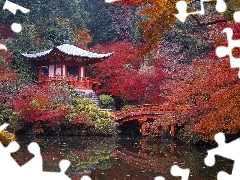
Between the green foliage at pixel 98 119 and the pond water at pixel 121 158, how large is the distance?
56.1 inches

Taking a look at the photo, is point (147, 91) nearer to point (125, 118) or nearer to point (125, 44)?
point (125, 118)

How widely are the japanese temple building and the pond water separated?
7.12 metres

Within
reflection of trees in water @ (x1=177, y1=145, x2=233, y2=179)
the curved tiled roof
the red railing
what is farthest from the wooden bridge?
the curved tiled roof

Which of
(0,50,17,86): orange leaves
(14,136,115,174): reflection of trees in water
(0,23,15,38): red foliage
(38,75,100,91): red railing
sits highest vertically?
(0,23,15,38): red foliage

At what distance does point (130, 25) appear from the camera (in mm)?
30266

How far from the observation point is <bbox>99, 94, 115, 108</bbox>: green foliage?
23.4 m

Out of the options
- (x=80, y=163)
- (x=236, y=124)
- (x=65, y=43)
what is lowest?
(x=80, y=163)

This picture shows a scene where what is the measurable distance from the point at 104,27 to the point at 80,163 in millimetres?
21090

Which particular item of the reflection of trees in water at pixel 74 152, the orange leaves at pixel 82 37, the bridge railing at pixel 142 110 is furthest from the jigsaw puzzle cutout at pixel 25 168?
the orange leaves at pixel 82 37

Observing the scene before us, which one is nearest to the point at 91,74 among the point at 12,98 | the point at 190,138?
the point at 12,98

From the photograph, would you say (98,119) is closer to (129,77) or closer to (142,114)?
(142,114)

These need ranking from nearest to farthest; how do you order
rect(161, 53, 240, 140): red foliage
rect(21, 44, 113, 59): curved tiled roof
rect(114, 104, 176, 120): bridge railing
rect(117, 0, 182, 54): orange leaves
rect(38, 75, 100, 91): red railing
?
rect(117, 0, 182, 54): orange leaves
rect(161, 53, 240, 140): red foliage
rect(114, 104, 176, 120): bridge railing
rect(38, 75, 100, 91): red railing
rect(21, 44, 113, 59): curved tiled roof

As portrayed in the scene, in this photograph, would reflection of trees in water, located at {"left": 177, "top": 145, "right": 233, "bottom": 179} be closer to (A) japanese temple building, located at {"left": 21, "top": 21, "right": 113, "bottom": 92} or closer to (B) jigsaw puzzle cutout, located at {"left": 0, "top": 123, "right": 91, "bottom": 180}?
(B) jigsaw puzzle cutout, located at {"left": 0, "top": 123, "right": 91, "bottom": 180}

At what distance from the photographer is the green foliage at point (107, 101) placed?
23422 mm
